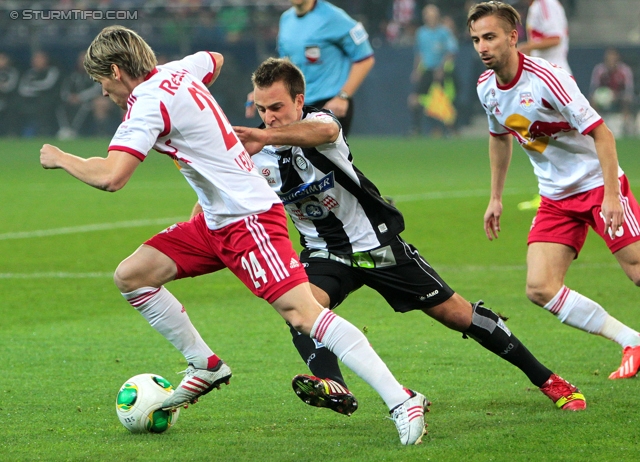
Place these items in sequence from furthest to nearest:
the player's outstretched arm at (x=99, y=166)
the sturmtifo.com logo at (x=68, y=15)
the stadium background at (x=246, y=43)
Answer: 1. the stadium background at (x=246, y=43)
2. the sturmtifo.com logo at (x=68, y=15)
3. the player's outstretched arm at (x=99, y=166)

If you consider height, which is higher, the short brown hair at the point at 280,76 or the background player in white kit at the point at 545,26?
Answer: the short brown hair at the point at 280,76

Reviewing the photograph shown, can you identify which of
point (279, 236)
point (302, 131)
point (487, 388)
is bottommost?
point (487, 388)

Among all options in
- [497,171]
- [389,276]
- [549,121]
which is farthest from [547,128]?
[389,276]

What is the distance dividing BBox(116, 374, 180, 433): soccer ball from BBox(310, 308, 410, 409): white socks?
88cm

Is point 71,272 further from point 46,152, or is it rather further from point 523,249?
point 46,152

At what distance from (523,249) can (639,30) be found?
64.1 ft

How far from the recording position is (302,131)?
461 cm

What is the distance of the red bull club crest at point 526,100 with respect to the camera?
548 cm

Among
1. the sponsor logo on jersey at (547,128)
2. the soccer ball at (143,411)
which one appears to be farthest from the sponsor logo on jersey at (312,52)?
the soccer ball at (143,411)

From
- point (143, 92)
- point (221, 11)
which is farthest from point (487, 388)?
point (221, 11)

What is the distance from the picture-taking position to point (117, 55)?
4.33 metres

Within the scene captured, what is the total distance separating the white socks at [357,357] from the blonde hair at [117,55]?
1.31m

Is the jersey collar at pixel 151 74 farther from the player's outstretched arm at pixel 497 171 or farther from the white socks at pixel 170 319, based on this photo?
the player's outstretched arm at pixel 497 171

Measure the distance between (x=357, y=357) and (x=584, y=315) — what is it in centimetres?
173
